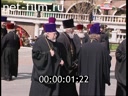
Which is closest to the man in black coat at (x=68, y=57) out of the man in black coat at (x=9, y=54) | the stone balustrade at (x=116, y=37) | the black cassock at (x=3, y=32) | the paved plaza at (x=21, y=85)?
the paved plaza at (x=21, y=85)

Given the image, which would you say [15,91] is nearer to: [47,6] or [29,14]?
[29,14]

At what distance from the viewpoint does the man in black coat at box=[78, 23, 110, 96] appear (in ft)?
35.2

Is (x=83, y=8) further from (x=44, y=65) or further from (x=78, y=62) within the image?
(x=44, y=65)

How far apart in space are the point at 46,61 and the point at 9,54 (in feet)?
17.7

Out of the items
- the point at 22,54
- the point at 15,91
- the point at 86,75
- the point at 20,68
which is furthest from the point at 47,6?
the point at 86,75

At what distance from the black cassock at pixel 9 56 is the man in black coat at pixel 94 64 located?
5298 millimetres

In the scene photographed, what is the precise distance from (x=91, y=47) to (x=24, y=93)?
371cm

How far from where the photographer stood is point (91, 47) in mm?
10711

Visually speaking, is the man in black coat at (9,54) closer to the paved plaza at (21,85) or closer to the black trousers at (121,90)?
the paved plaza at (21,85)

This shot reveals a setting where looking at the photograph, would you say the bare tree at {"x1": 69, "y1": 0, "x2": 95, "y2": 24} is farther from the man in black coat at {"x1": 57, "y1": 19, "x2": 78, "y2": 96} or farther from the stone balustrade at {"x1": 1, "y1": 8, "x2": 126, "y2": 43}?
the man in black coat at {"x1": 57, "y1": 19, "x2": 78, "y2": 96}

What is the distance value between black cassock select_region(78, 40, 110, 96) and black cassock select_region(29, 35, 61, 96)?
542mm

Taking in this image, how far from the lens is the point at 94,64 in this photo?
424 inches

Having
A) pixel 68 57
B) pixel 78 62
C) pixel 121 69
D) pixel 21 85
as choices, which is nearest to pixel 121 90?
pixel 121 69

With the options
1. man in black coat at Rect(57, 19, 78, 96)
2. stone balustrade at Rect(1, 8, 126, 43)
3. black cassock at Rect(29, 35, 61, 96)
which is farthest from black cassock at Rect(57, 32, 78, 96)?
stone balustrade at Rect(1, 8, 126, 43)
